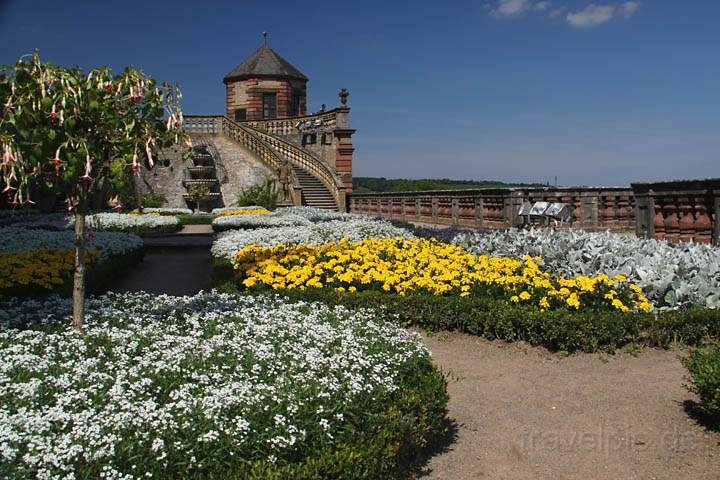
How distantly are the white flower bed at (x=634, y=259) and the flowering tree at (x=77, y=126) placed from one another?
5.58m

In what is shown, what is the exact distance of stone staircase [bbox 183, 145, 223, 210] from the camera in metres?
36.6

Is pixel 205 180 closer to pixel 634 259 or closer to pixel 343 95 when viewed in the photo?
pixel 343 95

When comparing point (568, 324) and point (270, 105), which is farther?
point (270, 105)

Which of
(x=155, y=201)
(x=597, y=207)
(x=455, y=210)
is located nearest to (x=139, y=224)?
(x=455, y=210)

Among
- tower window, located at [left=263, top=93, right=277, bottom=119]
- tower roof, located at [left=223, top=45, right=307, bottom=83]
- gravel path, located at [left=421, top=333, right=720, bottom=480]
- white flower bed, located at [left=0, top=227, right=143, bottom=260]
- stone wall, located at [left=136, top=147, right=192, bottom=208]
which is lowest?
gravel path, located at [left=421, top=333, right=720, bottom=480]

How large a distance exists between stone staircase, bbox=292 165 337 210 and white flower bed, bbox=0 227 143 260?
762 inches

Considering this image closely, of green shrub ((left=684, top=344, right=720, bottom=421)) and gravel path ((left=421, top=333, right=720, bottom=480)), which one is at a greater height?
green shrub ((left=684, top=344, right=720, bottom=421))

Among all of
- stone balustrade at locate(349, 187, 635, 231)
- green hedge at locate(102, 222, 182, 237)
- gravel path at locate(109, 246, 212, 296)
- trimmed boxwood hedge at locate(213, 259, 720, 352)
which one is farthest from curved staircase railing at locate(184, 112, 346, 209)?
trimmed boxwood hedge at locate(213, 259, 720, 352)

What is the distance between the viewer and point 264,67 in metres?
47.4

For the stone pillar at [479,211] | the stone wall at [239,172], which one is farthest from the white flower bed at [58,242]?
the stone wall at [239,172]

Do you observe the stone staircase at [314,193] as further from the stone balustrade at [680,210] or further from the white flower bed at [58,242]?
the stone balustrade at [680,210]

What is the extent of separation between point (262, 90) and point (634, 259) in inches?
1648

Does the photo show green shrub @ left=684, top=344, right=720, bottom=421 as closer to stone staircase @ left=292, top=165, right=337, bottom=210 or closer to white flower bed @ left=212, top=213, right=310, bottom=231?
white flower bed @ left=212, top=213, right=310, bottom=231

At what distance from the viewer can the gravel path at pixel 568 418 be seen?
4.32 metres
